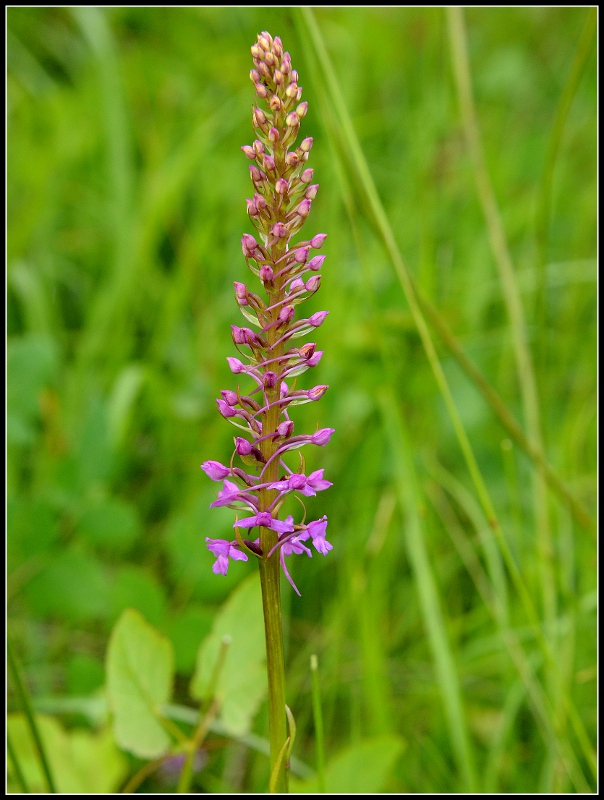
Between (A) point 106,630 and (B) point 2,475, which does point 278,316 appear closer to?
(B) point 2,475

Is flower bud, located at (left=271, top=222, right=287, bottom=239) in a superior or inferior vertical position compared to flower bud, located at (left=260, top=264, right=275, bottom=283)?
superior

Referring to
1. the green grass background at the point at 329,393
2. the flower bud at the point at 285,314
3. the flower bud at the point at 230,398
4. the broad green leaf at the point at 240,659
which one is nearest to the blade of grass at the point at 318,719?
the broad green leaf at the point at 240,659

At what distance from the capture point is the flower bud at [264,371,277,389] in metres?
0.97

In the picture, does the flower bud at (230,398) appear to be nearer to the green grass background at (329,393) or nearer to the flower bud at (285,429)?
the flower bud at (285,429)

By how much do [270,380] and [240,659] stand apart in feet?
2.46

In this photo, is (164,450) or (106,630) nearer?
(106,630)

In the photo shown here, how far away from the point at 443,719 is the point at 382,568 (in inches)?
22.2

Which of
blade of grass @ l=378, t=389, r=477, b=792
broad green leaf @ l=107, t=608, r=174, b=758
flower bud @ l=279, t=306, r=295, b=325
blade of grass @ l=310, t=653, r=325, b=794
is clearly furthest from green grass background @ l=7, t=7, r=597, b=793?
flower bud @ l=279, t=306, r=295, b=325

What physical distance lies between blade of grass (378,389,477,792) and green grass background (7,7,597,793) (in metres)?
0.01

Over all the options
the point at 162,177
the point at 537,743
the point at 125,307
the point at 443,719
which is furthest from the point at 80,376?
the point at 537,743

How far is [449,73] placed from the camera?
9.40ft

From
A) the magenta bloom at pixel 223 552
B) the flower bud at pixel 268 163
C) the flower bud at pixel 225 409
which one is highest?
the flower bud at pixel 268 163

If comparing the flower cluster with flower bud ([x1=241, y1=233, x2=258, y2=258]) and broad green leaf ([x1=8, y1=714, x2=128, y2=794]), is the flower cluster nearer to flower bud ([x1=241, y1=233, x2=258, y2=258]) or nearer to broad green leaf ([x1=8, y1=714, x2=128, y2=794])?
flower bud ([x1=241, y1=233, x2=258, y2=258])

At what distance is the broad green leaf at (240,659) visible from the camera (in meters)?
1.41
